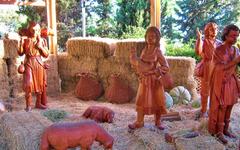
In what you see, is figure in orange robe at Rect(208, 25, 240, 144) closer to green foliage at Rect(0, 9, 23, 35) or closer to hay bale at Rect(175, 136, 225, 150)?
hay bale at Rect(175, 136, 225, 150)

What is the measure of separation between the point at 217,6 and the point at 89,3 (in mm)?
5044

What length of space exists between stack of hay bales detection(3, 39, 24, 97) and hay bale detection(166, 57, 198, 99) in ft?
9.97

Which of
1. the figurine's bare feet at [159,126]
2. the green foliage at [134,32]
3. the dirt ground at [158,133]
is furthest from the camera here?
the green foliage at [134,32]

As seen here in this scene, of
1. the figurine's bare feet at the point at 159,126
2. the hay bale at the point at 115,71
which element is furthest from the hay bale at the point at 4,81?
the figurine's bare feet at the point at 159,126

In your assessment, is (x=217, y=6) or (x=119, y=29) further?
(x=217, y=6)

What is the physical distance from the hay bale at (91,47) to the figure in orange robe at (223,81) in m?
4.01

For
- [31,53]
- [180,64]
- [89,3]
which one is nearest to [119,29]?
[89,3]

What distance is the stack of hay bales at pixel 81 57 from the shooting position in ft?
25.5

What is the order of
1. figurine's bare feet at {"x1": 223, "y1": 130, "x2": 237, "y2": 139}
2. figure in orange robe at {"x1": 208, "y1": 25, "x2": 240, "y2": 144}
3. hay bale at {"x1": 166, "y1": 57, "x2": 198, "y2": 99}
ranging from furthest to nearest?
hay bale at {"x1": 166, "y1": 57, "x2": 198, "y2": 99} < figurine's bare feet at {"x1": 223, "y1": 130, "x2": 237, "y2": 139} < figure in orange robe at {"x1": 208, "y1": 25, "x2": 240, "y2": 144}

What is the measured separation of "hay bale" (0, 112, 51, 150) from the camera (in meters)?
3.82

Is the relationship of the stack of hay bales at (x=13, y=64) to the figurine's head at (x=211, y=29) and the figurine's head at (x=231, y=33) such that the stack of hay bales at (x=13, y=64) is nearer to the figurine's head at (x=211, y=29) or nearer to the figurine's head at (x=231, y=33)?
the figurine's head at (x=211, y=29)

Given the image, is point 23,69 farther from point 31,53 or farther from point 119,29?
point 119,29

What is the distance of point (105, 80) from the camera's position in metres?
7.82

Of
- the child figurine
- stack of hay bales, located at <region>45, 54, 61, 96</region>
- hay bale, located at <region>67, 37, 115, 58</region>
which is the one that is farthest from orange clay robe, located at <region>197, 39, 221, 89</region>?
stack of hay bales, located at <region>45, 54, 61, 96</region>
